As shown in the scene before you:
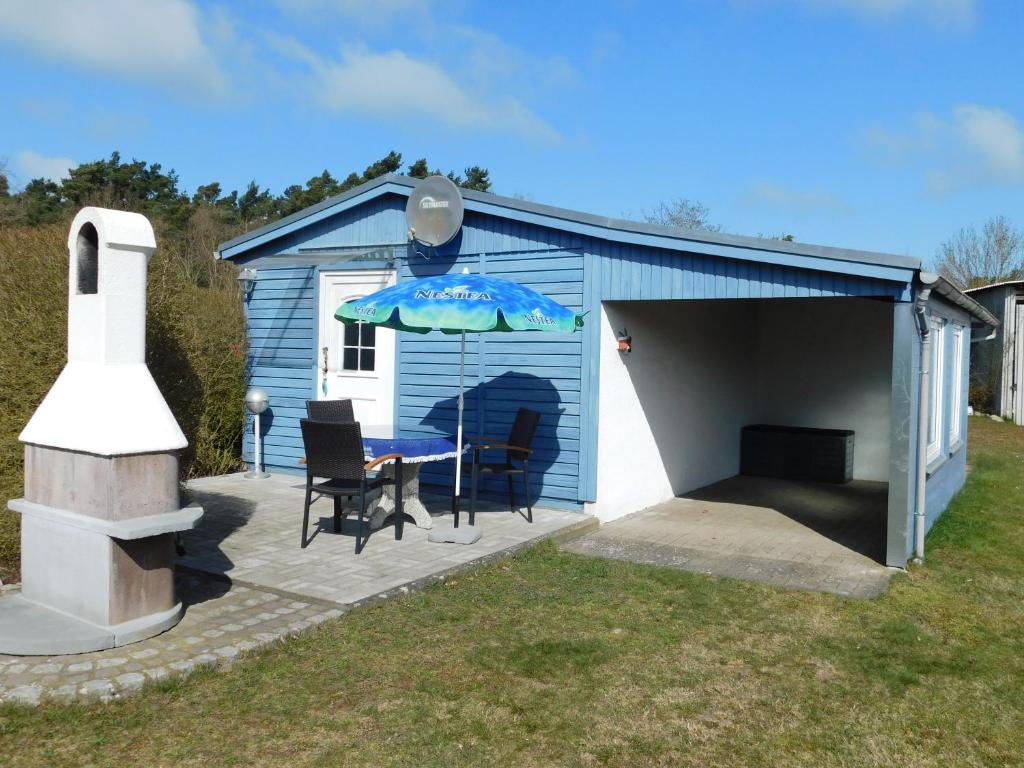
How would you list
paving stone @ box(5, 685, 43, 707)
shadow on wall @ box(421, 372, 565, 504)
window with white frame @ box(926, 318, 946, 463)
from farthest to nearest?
1. shadow on wall @ box(421, 372, 565, 504)
2. window with white frame @ box(926, 318, 946, 463)
3. paving stone @ box(5, 685, 43, 707)

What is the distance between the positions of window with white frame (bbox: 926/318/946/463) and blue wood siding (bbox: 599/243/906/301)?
1693mm

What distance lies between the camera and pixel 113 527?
4324 millimetres

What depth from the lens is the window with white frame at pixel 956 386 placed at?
384 inches

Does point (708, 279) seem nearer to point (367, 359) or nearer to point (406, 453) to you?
point (406, 453)

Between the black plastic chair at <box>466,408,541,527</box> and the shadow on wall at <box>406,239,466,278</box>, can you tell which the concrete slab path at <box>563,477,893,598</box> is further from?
the shadow on wall at <box>406,239,466,278</box>

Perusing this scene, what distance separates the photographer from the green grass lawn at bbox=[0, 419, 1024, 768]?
11.4ft

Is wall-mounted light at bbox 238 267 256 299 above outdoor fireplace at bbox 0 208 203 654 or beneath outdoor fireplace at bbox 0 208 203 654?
above

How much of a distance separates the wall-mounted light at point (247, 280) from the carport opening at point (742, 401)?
15.3 feet

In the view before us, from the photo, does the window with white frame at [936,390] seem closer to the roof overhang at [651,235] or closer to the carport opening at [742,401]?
the carport opening at [742,401]

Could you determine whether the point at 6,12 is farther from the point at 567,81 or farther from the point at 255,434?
the point at 567,81

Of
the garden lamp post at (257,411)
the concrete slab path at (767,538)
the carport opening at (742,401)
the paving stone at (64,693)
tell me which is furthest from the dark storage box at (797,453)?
the paving stone at (64,693)

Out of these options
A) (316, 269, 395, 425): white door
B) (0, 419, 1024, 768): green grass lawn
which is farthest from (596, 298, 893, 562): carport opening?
(316, 269, 395, 425): white door

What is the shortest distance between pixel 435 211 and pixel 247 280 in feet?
10.0

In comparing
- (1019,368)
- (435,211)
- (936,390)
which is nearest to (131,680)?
(435,211)
